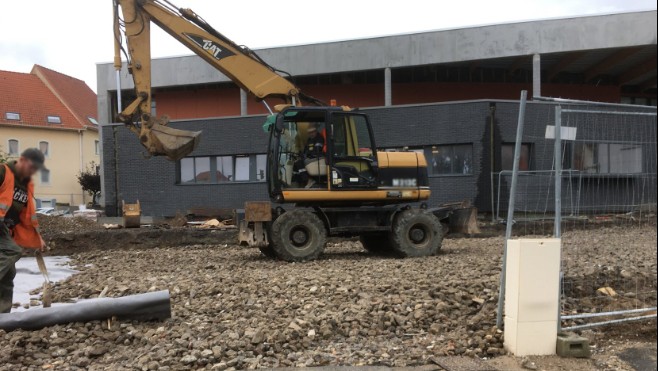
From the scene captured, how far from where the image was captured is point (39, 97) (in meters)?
6.57

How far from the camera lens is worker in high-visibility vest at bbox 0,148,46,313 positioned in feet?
16.3

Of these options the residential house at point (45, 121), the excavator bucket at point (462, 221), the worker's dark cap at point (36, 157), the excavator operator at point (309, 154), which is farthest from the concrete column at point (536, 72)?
the worker's dark cap at point (36, 157)

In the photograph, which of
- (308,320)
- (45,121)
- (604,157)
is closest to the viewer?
(308,320)

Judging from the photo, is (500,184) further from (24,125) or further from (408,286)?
(24,125)

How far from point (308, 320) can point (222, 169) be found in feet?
53.6

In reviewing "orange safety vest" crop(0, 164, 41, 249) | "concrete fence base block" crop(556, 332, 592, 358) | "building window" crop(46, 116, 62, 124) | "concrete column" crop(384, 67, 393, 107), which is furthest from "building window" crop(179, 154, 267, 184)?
"concrete fence base block" crop(556, 332, 592, 358)

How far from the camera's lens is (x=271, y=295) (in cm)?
620

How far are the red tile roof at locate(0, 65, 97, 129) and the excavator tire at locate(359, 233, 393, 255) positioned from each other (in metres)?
5.96

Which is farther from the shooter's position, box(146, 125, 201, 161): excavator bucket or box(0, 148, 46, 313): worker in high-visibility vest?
box(146, 125, 201, 161): excavator bucket

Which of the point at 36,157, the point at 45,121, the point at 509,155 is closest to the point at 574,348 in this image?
the point at 36,157

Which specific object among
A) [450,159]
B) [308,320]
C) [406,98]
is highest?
[406,98]

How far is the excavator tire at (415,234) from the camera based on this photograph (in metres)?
10.0

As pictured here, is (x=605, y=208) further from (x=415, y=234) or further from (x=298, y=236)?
(x=298, y=236)

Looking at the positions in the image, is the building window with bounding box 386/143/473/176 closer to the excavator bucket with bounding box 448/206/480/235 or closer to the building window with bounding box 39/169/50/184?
the excavator bucket with bounding box 448/206/480/235
